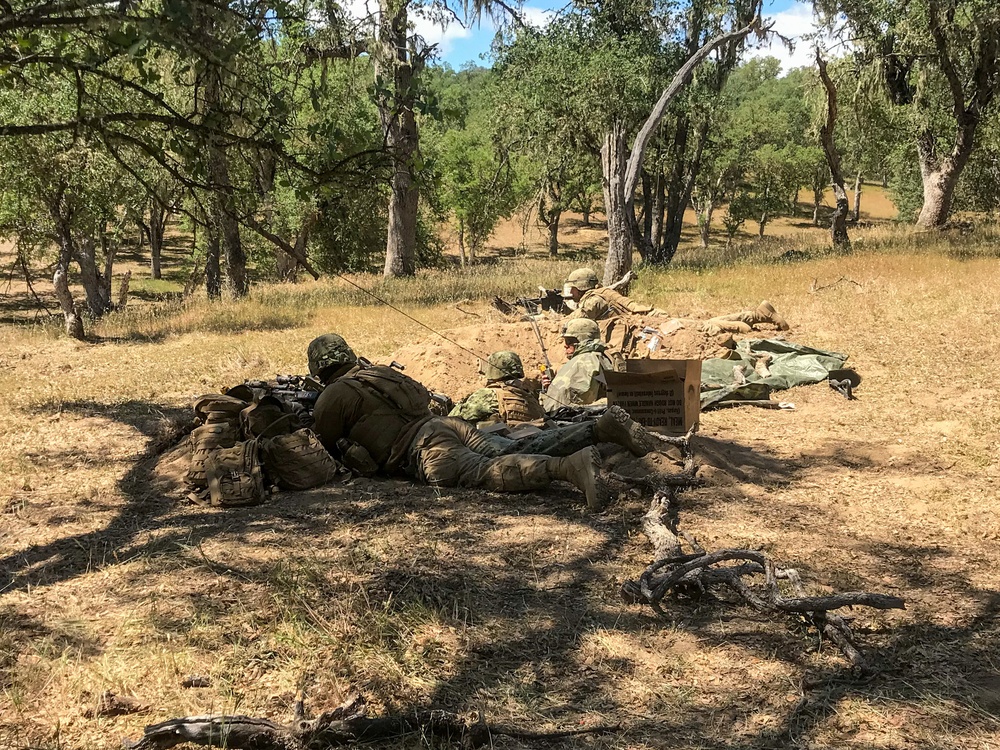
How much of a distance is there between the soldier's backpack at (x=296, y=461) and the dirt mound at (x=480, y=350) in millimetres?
3248

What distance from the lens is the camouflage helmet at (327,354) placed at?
6394 millimetres

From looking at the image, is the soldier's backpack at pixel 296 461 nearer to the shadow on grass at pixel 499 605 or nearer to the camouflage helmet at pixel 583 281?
the shadow on grass at pixel 499 605

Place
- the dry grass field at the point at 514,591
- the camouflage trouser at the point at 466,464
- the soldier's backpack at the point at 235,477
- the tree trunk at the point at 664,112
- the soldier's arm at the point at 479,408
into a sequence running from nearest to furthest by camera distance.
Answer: the dry grass field at the point at 514,591 → the soldier's backpack at the point at 235,477 → the camouflage trouser at the point at 466,464 → the soldier's arm at the point at 479,408 → the tree trunk at the point at 664,112

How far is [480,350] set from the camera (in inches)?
393

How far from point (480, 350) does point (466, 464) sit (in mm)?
4362

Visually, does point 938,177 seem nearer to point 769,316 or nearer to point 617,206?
point 617,206

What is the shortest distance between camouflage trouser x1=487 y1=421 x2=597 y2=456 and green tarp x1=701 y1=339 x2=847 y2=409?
9.83 ft

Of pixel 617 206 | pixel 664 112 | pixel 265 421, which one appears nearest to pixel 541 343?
pixel 265 421

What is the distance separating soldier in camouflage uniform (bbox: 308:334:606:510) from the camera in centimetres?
567

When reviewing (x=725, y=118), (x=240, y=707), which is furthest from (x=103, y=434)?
(x=725, y=118)

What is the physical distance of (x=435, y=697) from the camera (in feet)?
10.5

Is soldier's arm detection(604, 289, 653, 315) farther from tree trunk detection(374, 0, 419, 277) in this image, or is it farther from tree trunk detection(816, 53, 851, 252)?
tree trunk detection(816, 53, 851, 252)

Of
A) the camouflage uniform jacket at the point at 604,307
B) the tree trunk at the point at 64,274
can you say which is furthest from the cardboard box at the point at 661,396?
the tree trunk at the point at 64,274

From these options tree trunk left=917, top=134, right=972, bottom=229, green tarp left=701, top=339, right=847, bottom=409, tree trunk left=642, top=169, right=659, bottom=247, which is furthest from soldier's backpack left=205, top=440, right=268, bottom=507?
tree trunk left=917, top=134, right=972, bottom=229
